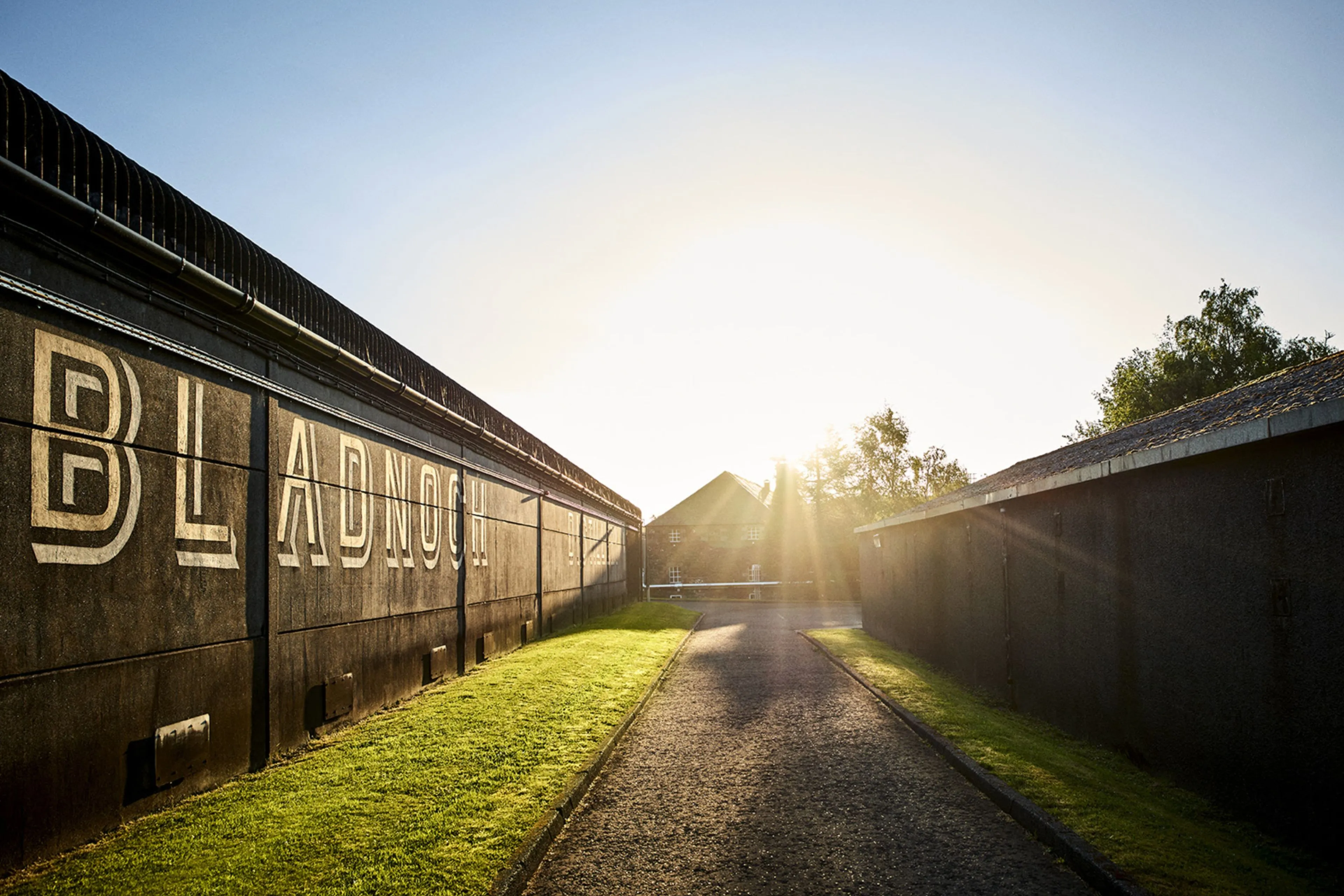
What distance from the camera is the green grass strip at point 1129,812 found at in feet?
15.7

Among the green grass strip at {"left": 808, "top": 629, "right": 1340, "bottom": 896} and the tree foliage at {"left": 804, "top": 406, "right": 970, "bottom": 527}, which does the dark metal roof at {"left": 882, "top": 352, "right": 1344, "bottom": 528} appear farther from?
the tree foliage at {"left": 804, "top": 406, "right": 970, "bottom": 527}

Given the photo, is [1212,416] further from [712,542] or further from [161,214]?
[712,542]

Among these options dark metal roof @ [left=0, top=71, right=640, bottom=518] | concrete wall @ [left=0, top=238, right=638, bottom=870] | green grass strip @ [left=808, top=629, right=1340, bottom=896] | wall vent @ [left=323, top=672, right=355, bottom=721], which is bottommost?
green grass strip @ [left=808, top=629, right=1340, bottom=896]

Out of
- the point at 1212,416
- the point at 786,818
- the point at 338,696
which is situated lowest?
the point at 786,818

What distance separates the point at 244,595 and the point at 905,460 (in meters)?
56.9

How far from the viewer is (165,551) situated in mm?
6277

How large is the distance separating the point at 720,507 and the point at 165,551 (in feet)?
164

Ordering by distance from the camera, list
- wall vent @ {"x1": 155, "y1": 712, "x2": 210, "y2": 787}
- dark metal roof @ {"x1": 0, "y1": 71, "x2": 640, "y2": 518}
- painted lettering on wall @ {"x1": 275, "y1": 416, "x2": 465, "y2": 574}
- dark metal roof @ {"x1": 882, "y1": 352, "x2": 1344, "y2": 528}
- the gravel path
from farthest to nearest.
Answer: painted lettering on wall @ {"x1": 275, "y1": 416, "x2": 465, "y2": 574}
dark metal roof @ {"x1": 882, "y1": 352, "x2": 1344, "y2": 528}
wall vent @ {"x1": 155, "y1": 712, "x2": 210, "y2": 787}
dark metal roof @ {"x1": 0, "y1": 71, "x2": 640, "y2": 518}
the gravel path

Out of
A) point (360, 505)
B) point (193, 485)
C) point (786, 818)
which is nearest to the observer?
point (786, 818)

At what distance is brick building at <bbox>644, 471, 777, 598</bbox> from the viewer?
53.8 m

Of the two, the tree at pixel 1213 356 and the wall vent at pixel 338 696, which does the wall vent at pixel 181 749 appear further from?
the tree at pixel 1213 356

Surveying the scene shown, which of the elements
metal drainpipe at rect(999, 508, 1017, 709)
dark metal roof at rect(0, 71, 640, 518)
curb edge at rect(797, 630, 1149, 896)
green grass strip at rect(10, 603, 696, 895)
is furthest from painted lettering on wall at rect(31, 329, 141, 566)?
metal drainpipe at rect(999, 508, 1017, 709)

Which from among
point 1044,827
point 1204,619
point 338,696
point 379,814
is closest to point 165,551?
point 379,814

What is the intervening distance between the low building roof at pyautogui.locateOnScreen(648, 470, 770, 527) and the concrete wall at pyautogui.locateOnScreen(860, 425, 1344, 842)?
43256 mm
